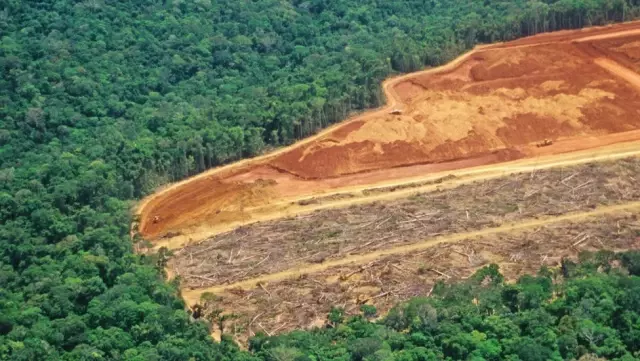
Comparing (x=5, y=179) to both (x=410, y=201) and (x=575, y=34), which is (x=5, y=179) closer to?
(x=410, y=201)

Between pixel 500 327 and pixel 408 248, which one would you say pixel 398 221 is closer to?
pixel 408 248

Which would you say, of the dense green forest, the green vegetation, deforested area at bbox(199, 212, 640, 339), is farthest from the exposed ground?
the green vegetation

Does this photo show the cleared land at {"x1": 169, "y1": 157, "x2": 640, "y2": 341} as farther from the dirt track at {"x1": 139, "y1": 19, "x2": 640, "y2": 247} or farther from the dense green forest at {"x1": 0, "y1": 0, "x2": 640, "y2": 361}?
the dense green forest at {"x1": 0, "y1": 0, "x2": 640, "y2": 361}

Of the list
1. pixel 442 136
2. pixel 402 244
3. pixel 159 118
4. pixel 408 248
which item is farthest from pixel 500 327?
pixel 159 118

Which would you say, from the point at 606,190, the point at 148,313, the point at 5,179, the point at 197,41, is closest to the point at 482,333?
the point at 148,313

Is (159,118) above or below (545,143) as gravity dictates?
above

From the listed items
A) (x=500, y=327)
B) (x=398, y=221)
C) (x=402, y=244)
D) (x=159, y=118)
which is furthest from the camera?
(x=159, y=118)
